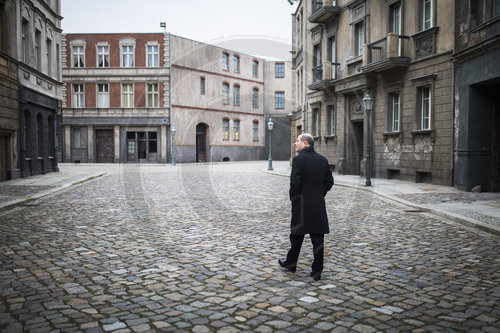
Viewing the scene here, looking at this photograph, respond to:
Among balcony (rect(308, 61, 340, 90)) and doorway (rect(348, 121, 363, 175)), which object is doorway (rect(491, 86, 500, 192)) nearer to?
doorway (rect(348, 121, 363, 175))

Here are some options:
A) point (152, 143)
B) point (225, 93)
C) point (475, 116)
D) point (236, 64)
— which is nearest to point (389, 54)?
point (475, 116)

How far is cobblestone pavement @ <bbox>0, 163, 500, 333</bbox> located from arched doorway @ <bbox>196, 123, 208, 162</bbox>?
35.5m

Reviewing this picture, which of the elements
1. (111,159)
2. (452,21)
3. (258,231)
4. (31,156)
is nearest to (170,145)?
(111,159)

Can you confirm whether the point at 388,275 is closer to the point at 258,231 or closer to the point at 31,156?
the point at 258,231

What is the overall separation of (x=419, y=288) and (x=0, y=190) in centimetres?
1343

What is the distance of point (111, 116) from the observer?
1601 inches

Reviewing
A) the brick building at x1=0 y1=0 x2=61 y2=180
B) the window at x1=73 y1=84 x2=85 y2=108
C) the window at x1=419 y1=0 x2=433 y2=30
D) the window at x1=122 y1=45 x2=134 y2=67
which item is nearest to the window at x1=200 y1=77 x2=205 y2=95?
the window at x1=122 y1=45 x2=134 y2=67

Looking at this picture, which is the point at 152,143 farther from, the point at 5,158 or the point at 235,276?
the point at 235,276

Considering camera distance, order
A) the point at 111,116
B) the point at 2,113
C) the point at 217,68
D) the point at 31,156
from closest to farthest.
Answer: the point at 2,113, the point at 31,156, the point at 111,116, the point at 217,68

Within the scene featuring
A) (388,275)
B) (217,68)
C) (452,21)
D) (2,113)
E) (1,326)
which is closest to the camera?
(1,326)

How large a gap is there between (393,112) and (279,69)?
35.8 meters

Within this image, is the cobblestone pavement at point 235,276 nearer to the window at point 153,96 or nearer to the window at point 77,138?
the window at point 153,96

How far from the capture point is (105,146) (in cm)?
4103

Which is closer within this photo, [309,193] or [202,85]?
[309,193]
